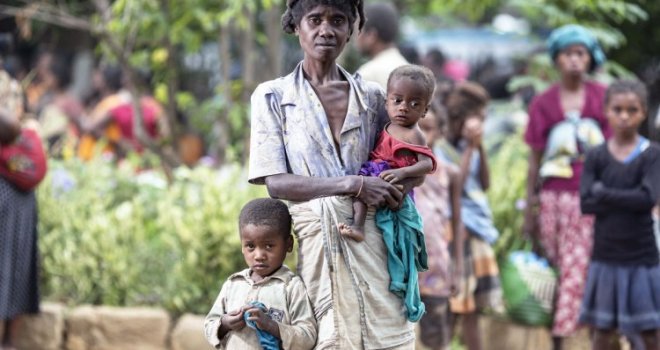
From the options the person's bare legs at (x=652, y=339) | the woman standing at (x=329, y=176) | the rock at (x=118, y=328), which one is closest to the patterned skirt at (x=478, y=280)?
the person's bare legs at (x=652, y=339)

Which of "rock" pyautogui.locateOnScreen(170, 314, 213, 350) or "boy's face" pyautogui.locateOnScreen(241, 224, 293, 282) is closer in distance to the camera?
"boy's face" pyautogui.locateOnScreen(241, 224, 293, 282)

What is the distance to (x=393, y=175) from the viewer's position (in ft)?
12.9

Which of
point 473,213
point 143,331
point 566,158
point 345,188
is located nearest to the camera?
point 345,188

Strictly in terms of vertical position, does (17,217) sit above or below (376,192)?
below

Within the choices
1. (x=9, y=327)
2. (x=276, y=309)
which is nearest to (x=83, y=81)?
(x=9, y=327)

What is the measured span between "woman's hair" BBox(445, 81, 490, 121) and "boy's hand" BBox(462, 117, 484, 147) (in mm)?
132

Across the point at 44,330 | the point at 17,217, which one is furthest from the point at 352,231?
the point at 44,330

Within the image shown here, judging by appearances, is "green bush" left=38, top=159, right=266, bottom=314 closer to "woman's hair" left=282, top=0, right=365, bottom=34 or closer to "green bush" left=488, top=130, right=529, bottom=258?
"green bush" left=488, top=130, right=529, bottom=258

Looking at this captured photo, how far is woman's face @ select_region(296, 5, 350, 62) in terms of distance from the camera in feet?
13.0

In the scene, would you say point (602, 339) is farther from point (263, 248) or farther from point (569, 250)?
point (263, 248)

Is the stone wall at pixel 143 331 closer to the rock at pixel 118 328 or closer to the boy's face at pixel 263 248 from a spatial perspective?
the rock at pixel 118 328

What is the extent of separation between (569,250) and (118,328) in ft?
9.17

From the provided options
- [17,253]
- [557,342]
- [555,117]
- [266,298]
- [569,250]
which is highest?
[555,117]

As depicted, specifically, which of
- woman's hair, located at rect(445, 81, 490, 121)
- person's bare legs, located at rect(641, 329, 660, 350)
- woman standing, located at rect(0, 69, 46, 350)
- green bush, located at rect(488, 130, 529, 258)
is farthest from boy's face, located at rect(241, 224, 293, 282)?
green bush, located at rect(488, 130, 529, 258)
